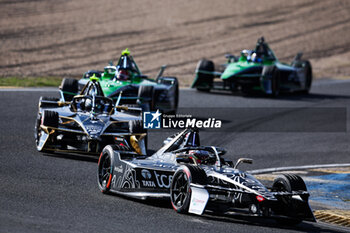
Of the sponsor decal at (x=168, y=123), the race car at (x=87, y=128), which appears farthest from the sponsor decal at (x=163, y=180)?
the race car at (x=87, y=128)

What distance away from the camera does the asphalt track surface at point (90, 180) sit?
28.4 ft

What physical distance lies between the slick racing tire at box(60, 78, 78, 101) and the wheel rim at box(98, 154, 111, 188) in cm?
754

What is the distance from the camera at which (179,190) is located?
381 inches

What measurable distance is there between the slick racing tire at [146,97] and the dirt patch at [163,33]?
8.21m

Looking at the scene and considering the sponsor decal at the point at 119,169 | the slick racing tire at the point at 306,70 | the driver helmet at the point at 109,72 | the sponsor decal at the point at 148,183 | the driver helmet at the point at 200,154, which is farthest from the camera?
the slick racing tire at the point at 306,70

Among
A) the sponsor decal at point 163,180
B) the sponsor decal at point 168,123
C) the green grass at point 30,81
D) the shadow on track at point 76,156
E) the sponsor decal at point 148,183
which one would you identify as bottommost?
the shadow on track at point 76,156

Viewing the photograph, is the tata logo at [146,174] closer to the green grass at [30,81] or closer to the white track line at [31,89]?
the white track line at [31,89]

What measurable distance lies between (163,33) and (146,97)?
20.5 meters

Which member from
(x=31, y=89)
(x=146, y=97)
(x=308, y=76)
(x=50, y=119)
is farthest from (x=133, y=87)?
(x=308, y=76)

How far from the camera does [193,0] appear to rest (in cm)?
4769

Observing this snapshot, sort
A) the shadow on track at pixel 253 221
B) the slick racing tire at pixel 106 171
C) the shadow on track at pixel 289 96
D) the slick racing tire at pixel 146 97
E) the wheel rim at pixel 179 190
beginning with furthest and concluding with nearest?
1. the shadow on track at pixel 289 96
2. the slick racing tire at pixel 146 97
3. the slick racing tire at pixel 106 171
4. the wheel rim at pixel 179 190
5. the shadow on track at pixel 253 221

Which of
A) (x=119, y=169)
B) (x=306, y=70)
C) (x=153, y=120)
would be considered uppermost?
(x=306, y=70)

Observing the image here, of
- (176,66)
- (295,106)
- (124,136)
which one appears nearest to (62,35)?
(176,66)

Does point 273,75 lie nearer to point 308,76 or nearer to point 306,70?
point 306,70
